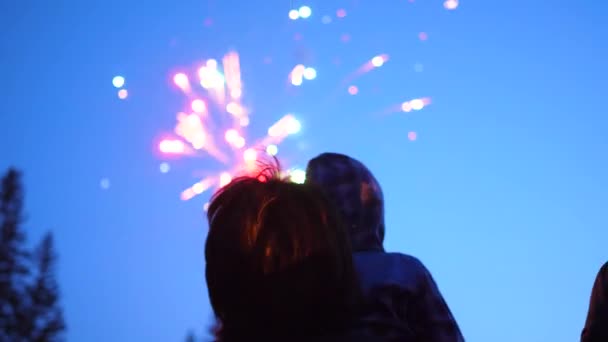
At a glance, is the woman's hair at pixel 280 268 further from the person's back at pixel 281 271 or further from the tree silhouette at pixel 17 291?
the tree silhouette at pixel 17 291

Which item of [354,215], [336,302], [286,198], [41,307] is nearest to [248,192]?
[286,198]

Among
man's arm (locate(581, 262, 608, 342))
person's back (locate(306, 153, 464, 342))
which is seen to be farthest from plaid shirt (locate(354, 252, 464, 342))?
man's arm (locate(581, 262, 608, 342))

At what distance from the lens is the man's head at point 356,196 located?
318 cm

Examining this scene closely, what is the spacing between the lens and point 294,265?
2201 millimetres

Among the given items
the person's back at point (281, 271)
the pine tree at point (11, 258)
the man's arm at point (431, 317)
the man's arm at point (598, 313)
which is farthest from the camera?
the pine tree at point (11, 258)

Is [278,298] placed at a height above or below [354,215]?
below

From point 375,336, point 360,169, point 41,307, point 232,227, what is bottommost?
point 375,336

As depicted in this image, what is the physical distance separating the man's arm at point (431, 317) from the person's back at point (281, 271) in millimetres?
498

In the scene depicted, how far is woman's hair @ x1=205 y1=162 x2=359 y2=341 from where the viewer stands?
219 cm

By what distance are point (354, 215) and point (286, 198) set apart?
3.09 ft

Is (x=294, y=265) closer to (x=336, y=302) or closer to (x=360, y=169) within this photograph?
(x=336, y=302)

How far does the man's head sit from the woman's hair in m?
0.82

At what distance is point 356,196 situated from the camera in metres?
3.25

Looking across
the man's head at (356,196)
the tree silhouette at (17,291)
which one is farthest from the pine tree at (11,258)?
the man's head at (356,196)
